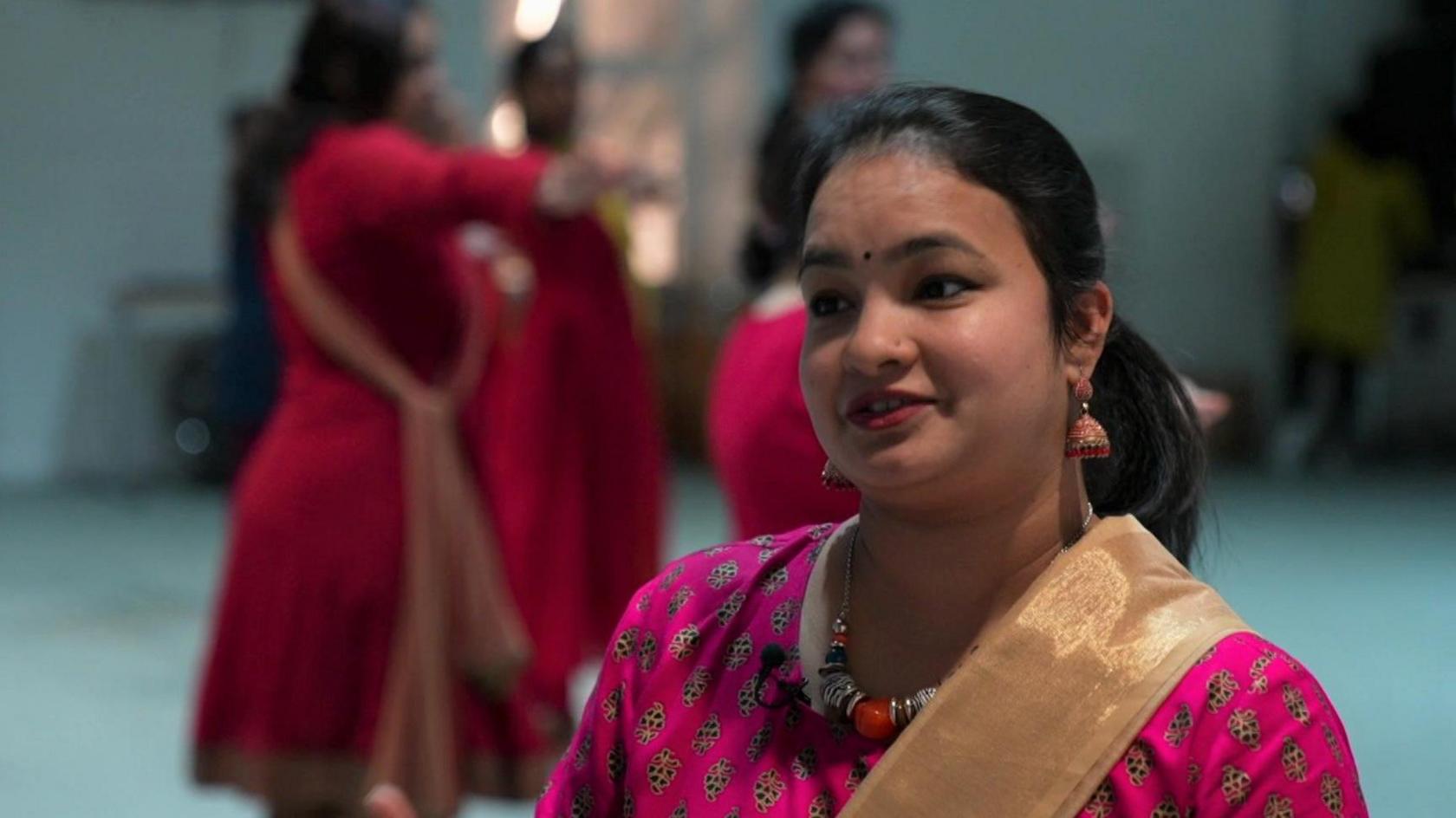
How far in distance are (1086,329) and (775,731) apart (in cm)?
30

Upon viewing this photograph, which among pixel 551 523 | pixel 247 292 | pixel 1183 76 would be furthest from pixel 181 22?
pixel 551 523

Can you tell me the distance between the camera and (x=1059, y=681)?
1.12m

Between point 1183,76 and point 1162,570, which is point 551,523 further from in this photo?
point 1183,76

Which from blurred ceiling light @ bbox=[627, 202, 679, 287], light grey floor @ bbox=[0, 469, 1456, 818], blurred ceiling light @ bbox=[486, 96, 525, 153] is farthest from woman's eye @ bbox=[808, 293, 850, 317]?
blurred ceiling light @ bbox=[627, 202, 679, 287]

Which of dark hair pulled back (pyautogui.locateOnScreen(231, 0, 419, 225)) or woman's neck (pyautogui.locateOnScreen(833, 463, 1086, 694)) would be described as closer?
woman's neck (pyautogui.locateOnScreen(833, 463, 1086, 694))

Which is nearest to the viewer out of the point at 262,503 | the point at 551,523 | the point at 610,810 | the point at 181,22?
the point at 610,810

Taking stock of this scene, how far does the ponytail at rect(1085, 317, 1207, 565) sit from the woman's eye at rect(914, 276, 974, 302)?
0.62 feet

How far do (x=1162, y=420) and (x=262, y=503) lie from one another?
1.77 meters

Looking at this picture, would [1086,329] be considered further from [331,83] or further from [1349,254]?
[1349,254]

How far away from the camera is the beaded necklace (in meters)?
1.15

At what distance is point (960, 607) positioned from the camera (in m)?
1.18

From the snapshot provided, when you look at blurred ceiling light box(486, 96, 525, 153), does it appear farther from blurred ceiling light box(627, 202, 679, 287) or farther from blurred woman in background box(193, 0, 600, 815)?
blurred ceiling light box(627, 202, 679, 287)

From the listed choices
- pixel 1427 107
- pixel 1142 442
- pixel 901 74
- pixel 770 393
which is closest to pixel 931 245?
pixel 1142 442

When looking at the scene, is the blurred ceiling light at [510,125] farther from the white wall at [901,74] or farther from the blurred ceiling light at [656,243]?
the blurred ceiling light at [656,243]
